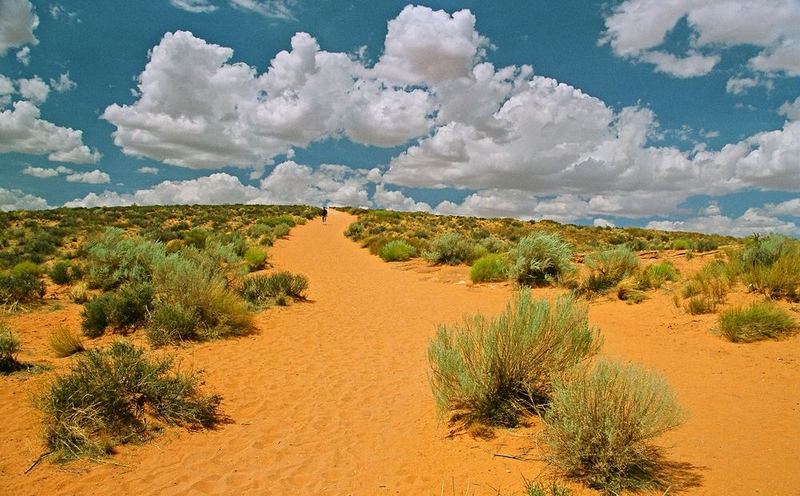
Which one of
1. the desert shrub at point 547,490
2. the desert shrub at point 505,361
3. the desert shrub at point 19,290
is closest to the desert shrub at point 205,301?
the desert shrub at point 19,290

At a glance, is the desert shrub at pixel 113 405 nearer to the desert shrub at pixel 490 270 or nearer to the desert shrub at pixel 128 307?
the desert shrub at pixel 128 307

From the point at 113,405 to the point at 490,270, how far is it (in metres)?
12.2

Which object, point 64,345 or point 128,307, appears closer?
point 64,345

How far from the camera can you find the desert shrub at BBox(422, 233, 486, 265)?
20.3m

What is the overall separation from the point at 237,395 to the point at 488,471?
4.05m

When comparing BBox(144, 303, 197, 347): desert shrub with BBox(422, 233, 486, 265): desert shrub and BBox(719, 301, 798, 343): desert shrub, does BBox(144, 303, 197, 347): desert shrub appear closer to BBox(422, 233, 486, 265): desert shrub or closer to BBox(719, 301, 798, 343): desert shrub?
BBox(719, 301, 798, 343): desert shrub

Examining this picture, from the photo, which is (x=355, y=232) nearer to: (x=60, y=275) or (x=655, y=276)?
(x=60, y=275)

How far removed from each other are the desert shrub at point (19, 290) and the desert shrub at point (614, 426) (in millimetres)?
12406

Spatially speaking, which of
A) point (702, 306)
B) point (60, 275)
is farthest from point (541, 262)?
point (60, 275)

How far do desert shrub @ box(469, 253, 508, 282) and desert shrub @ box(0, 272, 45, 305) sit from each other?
12.2 meters

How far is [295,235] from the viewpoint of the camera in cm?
3356

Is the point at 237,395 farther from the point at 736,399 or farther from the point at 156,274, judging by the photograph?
the point at 736,399

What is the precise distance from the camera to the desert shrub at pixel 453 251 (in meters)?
20.3

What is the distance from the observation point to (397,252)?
23594 mm
